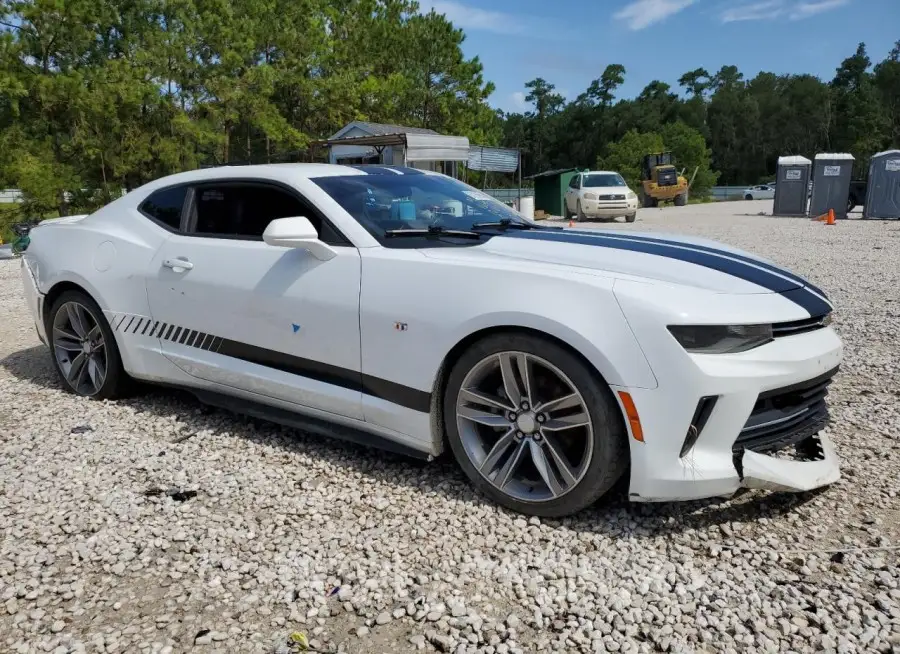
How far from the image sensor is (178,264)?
3793 mm

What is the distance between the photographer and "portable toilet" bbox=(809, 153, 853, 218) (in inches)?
849

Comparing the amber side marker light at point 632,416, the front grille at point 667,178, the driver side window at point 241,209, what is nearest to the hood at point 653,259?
the amber side marker light at point 632,416

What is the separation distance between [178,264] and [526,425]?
7.25ft

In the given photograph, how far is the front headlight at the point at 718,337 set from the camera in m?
2.45

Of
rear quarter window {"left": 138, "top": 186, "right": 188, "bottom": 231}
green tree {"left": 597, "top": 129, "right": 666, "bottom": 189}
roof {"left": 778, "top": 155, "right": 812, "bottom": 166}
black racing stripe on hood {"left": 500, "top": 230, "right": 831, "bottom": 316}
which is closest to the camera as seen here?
black racing stripe on hood {"left": 500, "top": 230, "right": 831, "bottom": 316}

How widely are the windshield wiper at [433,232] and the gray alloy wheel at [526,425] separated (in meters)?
0.80

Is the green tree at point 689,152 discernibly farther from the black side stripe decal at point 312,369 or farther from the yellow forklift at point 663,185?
the black side stripe decal at point 312,369

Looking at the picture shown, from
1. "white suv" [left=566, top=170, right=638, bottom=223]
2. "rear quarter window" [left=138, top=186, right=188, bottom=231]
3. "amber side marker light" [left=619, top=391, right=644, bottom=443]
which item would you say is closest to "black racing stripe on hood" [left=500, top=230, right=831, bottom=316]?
"amber side marker light" [left=619, top=391, right=644, bottom=443]

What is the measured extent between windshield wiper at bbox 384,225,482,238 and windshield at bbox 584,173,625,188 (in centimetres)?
2090

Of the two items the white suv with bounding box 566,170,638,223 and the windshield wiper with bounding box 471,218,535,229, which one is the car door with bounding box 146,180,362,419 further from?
the white suv with bounding box 566,170,638,223

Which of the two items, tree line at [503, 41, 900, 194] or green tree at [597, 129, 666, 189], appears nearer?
green tree at [597, 129, 666, 189]

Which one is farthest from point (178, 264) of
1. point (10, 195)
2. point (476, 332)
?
point (10, 195)

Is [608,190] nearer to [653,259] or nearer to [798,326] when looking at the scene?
[653,259]

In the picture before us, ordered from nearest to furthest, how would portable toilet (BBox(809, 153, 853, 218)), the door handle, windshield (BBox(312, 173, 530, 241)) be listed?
1. windshield (BBox(312, 173, 530, 241))
2. the door handle
3. portable toilet (BBox(809, 153, 853, 218))
